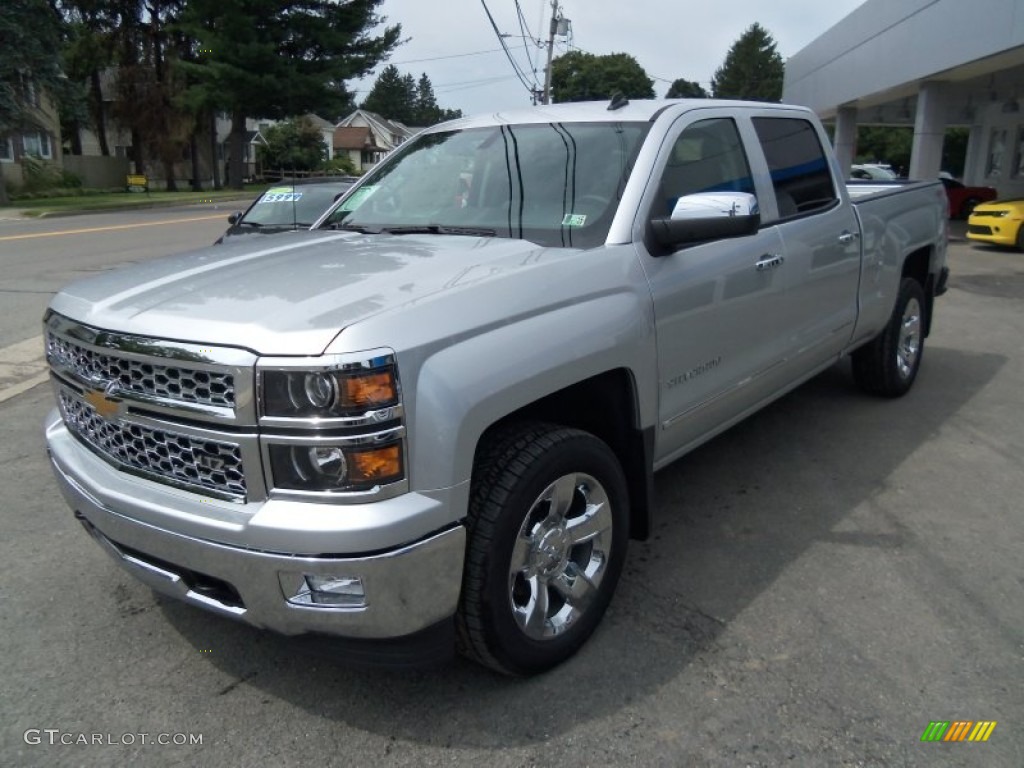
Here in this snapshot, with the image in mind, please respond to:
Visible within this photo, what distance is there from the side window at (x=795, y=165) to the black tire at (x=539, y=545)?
6.79 ft

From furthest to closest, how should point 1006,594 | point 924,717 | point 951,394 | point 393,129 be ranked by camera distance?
point 393,129, point 951,394, point 1006,594, point 924,717

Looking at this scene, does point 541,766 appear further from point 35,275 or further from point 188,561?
point 35,275

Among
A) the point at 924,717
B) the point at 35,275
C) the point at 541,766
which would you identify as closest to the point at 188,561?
the point at 541,766

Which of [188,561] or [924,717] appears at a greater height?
[188,561]

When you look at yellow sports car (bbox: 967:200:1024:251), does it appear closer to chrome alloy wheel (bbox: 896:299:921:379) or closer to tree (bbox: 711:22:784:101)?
chrome alloy wheel (bbox: 896:299:921:379)

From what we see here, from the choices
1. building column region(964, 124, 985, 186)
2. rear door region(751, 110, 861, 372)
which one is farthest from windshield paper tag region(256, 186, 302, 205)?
building column region(964, 124, 985, 186)

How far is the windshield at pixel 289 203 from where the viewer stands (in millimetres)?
8883

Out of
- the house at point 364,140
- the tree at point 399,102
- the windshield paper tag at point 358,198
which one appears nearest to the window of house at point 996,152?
the windshield paper tag at point 358,198

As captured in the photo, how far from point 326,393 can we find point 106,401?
855 mm

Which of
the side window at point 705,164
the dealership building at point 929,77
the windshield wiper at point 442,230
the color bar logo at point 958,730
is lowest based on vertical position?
the color bar logo at point 958,730

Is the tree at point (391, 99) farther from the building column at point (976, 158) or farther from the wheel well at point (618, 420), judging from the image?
the wheel well at point (618, 420)

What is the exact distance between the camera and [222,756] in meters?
2.47

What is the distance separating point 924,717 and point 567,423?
1511mm

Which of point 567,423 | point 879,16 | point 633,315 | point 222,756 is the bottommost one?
point 222,756
